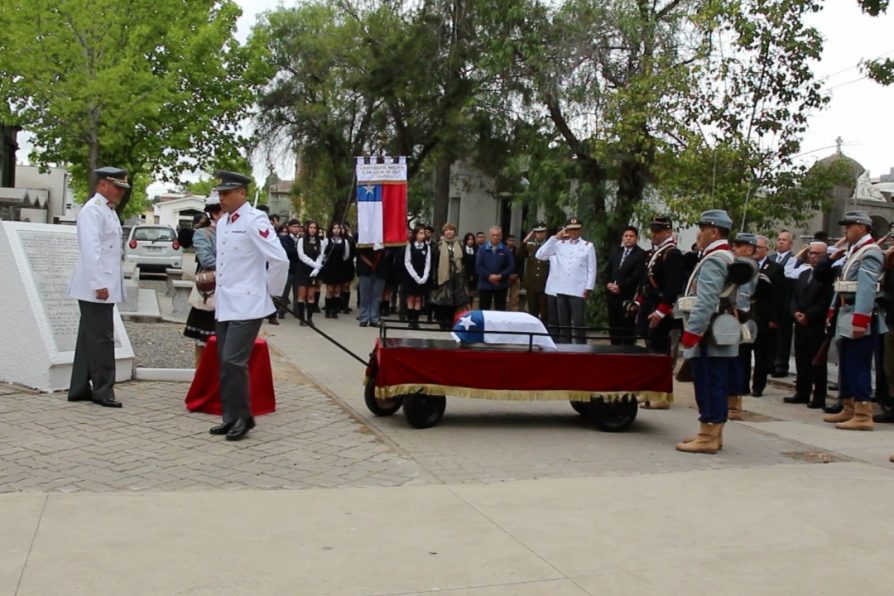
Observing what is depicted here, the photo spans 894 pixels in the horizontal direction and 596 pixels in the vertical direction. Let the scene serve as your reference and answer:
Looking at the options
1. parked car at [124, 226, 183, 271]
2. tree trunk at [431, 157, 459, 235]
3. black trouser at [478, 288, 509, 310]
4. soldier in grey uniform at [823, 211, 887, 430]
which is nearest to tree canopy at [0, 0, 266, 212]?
parked car at [124, 226, 183, 271]

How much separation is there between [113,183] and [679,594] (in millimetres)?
5612

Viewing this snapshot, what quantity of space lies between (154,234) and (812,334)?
67.5 ft

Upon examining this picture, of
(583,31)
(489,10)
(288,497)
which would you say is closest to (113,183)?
(288,497)

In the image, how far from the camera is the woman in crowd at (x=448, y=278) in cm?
1625

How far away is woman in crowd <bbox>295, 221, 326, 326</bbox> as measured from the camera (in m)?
16.2

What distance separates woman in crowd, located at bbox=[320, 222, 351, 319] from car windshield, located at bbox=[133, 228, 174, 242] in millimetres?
10472

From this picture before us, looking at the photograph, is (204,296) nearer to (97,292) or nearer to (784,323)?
(97,292)

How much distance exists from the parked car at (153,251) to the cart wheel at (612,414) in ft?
63.3

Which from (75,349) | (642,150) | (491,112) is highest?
(491,112)

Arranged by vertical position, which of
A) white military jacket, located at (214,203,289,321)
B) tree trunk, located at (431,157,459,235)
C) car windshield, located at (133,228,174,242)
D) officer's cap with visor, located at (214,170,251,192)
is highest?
tree trunk, located at (431,157,459,235)

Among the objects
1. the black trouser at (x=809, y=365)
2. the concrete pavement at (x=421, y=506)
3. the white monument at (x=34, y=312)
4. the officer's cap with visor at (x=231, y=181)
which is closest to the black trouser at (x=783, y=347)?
the black trouser at (x=809, y=365)

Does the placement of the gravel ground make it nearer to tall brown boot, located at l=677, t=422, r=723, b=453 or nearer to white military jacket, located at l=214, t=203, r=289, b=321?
white military jacket, located at l=214, t=203, r=289, b=321

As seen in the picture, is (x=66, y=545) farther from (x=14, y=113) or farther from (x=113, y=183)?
(x=14, y=113)

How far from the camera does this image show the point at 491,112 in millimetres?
20797
